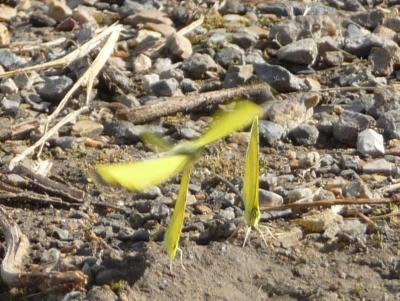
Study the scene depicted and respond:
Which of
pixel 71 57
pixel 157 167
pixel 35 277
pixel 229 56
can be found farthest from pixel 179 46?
pixel 157 167

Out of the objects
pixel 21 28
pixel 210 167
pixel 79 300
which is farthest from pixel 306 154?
pixel 21 28

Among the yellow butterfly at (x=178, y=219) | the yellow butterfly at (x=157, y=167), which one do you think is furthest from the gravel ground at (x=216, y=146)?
the yellow butterfly at (x=157, y=167)

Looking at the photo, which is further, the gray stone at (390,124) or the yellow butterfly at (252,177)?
the gray stone at (390,124)

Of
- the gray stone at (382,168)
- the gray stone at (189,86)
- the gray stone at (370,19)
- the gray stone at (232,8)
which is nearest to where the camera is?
the gray stone at (382,168)

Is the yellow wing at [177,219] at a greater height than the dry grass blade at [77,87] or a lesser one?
greater

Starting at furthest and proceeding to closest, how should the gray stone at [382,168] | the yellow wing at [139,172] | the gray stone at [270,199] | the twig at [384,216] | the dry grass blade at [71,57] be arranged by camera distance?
the dry grass blade at [71,57]
the gray stone at [382,168]
the gray stone at [270,199]
the twig at [384,216]
the yellow wing at [139,172]

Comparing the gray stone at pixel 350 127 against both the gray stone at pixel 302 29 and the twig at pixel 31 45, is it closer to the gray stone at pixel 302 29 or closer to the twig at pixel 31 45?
the gray stone at pixel 302 29

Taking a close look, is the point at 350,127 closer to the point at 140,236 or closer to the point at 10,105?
the point at 140,236

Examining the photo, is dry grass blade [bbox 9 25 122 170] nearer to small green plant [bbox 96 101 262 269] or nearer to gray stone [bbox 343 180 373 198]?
small green plant [bbox 96 101 262 269]
